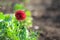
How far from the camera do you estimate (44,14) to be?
→ 275 inches

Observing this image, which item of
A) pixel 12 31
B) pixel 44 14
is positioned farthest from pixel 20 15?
pixel 44 14

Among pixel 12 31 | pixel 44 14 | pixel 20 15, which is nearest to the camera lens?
pixel 12 31

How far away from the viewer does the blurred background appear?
471 cm

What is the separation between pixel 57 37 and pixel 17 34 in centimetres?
117

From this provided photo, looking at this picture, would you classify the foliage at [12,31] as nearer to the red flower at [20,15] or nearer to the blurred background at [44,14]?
the red flower at [20,15]

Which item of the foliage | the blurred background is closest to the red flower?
the foliage

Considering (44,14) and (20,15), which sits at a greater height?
(20,15)

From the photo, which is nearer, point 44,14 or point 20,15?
point 20,15

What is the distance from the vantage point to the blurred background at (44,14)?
4.71m

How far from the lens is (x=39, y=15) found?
685cm

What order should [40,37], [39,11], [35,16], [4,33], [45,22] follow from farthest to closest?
[39,11] → [35,16] → [45,22] → [40,37] → [4,33]

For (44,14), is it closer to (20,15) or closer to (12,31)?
(20,15)

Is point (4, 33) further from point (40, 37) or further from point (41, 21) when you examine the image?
point (41, 21)

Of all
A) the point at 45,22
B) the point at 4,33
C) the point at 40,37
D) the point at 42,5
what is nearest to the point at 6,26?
the point at 4,33
